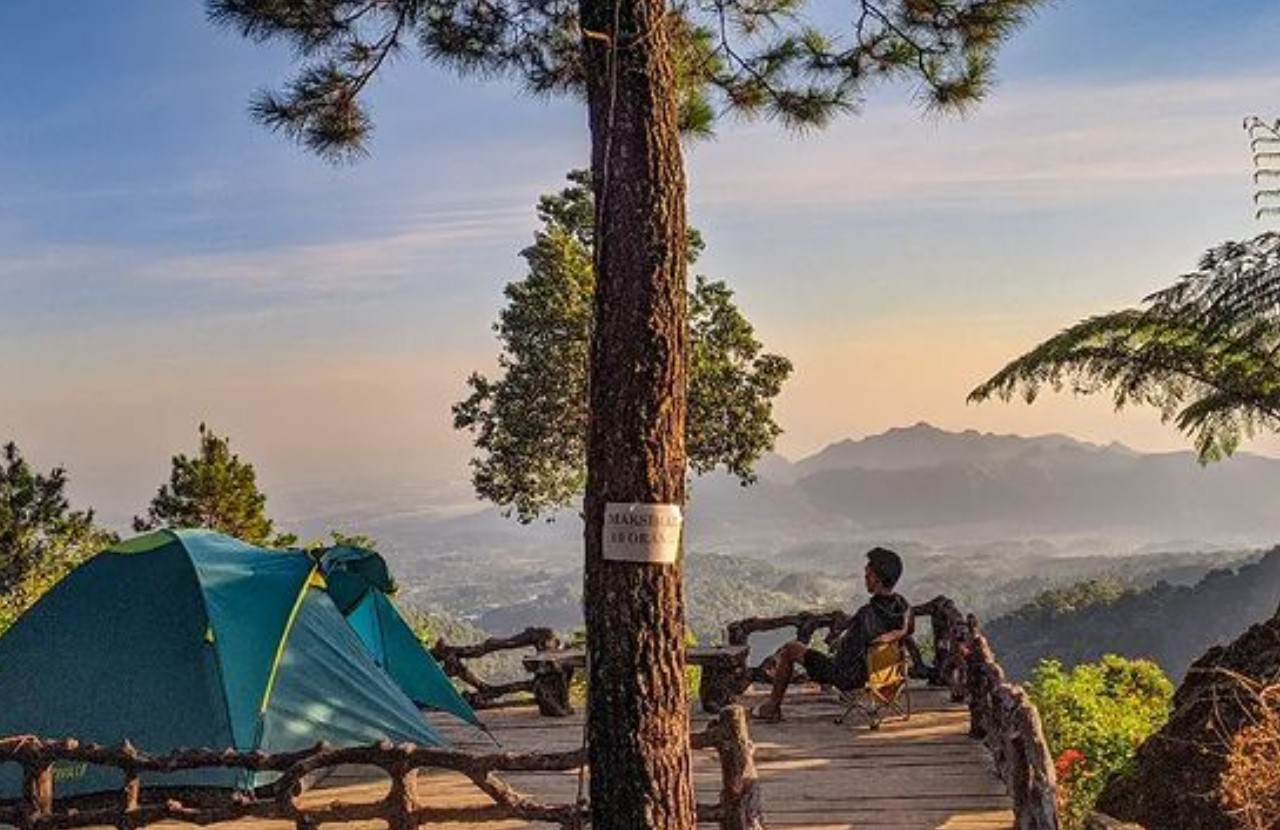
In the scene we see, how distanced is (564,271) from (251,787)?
16442 mm

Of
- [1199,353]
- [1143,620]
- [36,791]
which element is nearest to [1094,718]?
[1199,353]

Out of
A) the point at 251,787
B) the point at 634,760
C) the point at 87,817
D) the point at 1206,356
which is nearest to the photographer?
the point at 634,760

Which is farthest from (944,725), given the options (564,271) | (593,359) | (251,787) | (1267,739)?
(564,271)

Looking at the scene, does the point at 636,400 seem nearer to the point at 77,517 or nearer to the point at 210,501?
the point at 210,501

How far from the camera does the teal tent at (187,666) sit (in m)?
8.66

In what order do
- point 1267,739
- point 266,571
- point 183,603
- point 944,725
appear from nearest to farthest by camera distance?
point 1267,739 → point 183,603 → point 266,571 → point 944,725

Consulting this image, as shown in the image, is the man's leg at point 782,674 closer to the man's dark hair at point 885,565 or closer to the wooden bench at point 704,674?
the wooden bench at point 704,674

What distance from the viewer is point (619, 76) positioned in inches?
221

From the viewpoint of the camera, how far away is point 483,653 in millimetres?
12852

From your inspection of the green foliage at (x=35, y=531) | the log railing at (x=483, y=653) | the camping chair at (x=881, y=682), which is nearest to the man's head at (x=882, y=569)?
the camping chair at (x=881, y=682)

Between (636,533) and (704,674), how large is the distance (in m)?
6.83

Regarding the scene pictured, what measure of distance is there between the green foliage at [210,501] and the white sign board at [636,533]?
16813 millimetres

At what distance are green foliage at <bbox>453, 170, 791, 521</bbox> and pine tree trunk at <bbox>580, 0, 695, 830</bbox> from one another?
→ 17.8 metres

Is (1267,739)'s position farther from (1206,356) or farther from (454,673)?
(1206,356)
